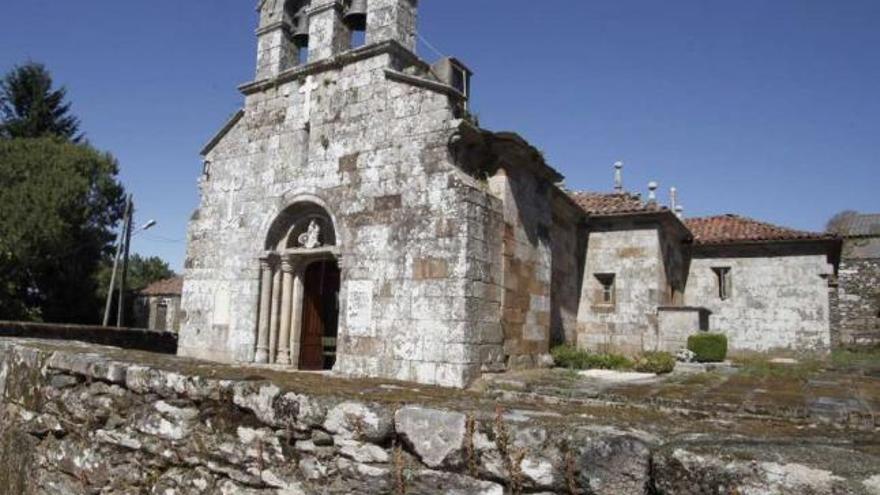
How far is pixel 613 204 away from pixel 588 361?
217 inches

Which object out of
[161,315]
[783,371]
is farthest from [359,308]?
[161,315]

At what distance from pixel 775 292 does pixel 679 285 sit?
100.0 inches

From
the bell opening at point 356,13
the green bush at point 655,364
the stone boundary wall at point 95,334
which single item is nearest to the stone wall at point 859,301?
the green bush at point 655,364

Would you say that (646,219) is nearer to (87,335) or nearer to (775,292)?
(775,292)

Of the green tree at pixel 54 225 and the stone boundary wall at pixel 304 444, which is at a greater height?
the green tree at pixel 54 225

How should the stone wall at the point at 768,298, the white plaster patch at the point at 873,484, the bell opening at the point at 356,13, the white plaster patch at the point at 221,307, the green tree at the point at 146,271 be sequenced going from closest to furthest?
the white plaster patch at the point at 873,484 < the bell opening at the point at 356,13 < the white plaster patch at the point at 221,307 < the stone wall at the point at 768,298 < the green tree at the point at 146,271

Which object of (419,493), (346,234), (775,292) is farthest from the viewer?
(775,292)

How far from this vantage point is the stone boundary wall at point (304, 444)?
7.07 ft

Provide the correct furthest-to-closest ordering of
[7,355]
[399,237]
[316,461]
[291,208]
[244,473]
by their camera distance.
Result: 1. [291,208]
2. [399,237]
3. [7,355]
4. [244,473]
5. [316,461]

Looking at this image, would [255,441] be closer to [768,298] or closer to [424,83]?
[424,83]

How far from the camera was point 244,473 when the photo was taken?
10.5ft

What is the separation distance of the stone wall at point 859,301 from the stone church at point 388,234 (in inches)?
358

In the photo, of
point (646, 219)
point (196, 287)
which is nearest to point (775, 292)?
point (646, 219)

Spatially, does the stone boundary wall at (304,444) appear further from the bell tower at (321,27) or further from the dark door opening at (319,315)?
the bell tower at (321,27)
